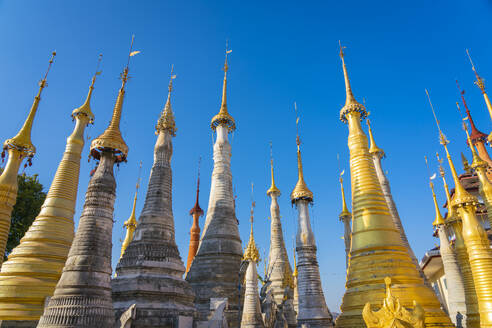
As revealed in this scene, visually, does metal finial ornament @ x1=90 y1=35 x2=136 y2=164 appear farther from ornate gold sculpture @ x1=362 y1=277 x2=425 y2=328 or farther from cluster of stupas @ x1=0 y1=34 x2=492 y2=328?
ornate gold sculpture @ x1=362 y1=277 x2=425 y2=328

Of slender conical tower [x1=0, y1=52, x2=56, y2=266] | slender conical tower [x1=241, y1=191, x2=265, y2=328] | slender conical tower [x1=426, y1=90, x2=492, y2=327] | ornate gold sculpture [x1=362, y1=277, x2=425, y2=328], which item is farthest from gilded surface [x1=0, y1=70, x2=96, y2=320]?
slender conical tower [x1=426, y1=90, x2=492, y2=327]

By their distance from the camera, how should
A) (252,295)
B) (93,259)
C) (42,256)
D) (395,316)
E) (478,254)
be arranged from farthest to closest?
1. (252,295)
2. (42,256)
3. (478,254)
4. (93,259)
5. (395,316)

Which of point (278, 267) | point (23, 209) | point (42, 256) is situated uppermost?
point (23, 209)

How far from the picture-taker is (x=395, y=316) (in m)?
8.24

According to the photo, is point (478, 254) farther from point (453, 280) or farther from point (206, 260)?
point (206, 260)

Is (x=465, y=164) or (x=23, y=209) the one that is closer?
(x=23, y=209)

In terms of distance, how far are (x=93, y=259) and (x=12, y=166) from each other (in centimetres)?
1195

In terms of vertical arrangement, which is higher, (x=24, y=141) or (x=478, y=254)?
(x=24, y=141)

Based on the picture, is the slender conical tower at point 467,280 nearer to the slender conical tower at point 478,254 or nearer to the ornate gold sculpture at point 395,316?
the slender conical tower at point 478,254

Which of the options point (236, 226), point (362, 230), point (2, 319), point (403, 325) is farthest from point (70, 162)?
point (403, 325)

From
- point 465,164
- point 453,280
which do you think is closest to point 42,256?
point 453,280

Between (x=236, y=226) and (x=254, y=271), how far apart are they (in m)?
6.07

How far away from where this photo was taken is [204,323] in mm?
16188

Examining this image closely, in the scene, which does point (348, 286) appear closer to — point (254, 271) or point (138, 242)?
point (254, 271)
